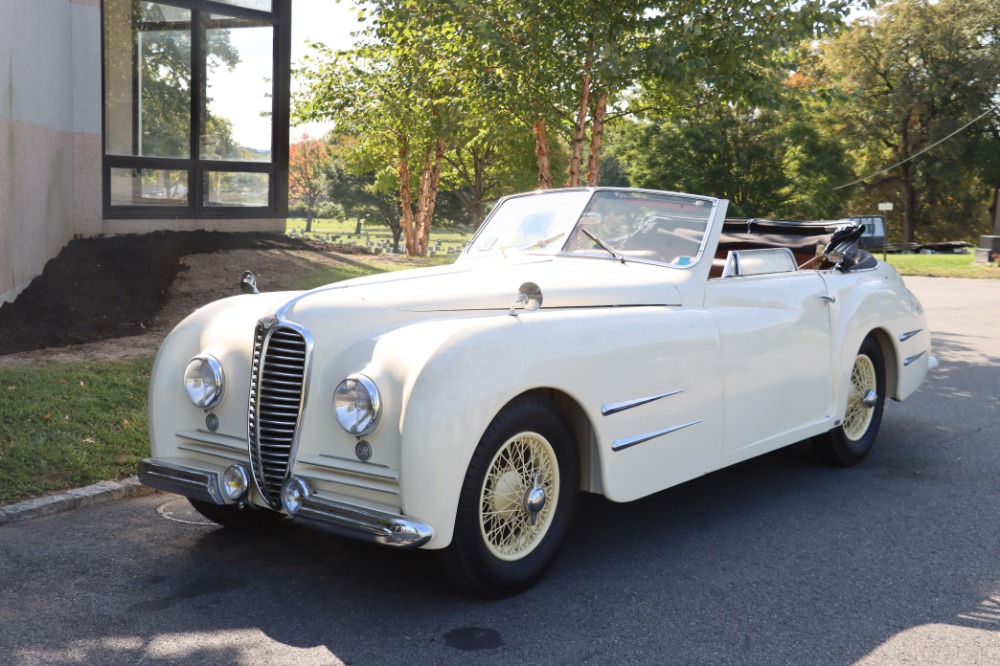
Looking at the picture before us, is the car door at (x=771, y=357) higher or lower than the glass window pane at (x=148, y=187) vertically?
lower

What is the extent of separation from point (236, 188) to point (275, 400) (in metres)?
10.8

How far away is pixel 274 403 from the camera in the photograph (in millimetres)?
3916

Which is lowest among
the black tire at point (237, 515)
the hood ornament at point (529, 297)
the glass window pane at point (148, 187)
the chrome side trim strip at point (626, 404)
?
the black tire at point (237, 515)

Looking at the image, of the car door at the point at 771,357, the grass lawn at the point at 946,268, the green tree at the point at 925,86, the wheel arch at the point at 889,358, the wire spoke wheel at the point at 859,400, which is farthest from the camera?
the green tree at the point at 925,86

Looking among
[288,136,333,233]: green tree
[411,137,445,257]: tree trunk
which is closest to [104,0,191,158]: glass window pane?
[411,137,445,257]: tree trunk

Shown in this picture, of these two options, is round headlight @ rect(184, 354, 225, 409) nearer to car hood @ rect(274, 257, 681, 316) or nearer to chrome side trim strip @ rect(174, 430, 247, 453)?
chrome side trim strip @ rect(174, 430, 247, 453)

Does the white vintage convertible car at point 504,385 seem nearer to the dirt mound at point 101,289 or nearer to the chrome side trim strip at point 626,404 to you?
the chrome side trim strip at point 626,404

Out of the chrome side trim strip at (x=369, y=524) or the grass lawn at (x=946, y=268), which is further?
the grass lawn at (x=946, y=268)

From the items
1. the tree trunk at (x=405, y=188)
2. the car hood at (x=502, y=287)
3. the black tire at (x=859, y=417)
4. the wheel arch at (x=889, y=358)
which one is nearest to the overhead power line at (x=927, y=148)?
the tree trunk at (x=405, y=188)

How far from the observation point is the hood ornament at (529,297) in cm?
424

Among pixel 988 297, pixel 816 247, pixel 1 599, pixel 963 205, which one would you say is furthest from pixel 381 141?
pixel 963 205

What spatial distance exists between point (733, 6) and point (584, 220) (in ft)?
21.2

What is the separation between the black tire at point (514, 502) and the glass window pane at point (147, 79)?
10.3m

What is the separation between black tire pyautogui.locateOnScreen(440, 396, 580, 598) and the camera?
3.71 metres
